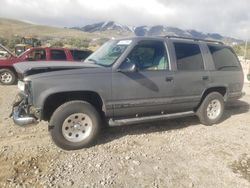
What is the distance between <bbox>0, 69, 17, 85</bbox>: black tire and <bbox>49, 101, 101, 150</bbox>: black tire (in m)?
7.72

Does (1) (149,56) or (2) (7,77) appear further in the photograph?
(2) (7,77)

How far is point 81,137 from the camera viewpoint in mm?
4613

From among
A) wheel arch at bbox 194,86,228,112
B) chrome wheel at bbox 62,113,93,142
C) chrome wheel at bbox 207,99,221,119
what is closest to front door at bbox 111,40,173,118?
chrome wheel at bbox 62,113,93,142

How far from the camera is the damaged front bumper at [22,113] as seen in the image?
14.4 feet

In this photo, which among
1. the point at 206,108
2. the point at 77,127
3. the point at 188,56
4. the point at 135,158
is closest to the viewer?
the point at 135,158

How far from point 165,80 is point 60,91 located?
6.60 feet

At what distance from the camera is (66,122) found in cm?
445

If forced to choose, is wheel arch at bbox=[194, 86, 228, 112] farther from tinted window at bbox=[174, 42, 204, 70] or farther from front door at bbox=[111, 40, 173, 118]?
front door at bbox=[111, 40, 173, 118]

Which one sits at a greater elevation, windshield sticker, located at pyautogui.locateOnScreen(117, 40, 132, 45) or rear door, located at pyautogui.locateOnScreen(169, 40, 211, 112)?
windshield sticker, located at pyautogui.locateOnScreen(117, 40, 132, 45)

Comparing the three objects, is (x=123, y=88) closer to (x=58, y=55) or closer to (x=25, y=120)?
(x=25, y=120)

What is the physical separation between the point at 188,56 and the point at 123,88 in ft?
5.73

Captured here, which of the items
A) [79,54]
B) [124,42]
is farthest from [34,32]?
[124,42]

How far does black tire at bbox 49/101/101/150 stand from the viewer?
436cm

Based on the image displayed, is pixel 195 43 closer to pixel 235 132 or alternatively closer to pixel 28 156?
pixel 235 132
